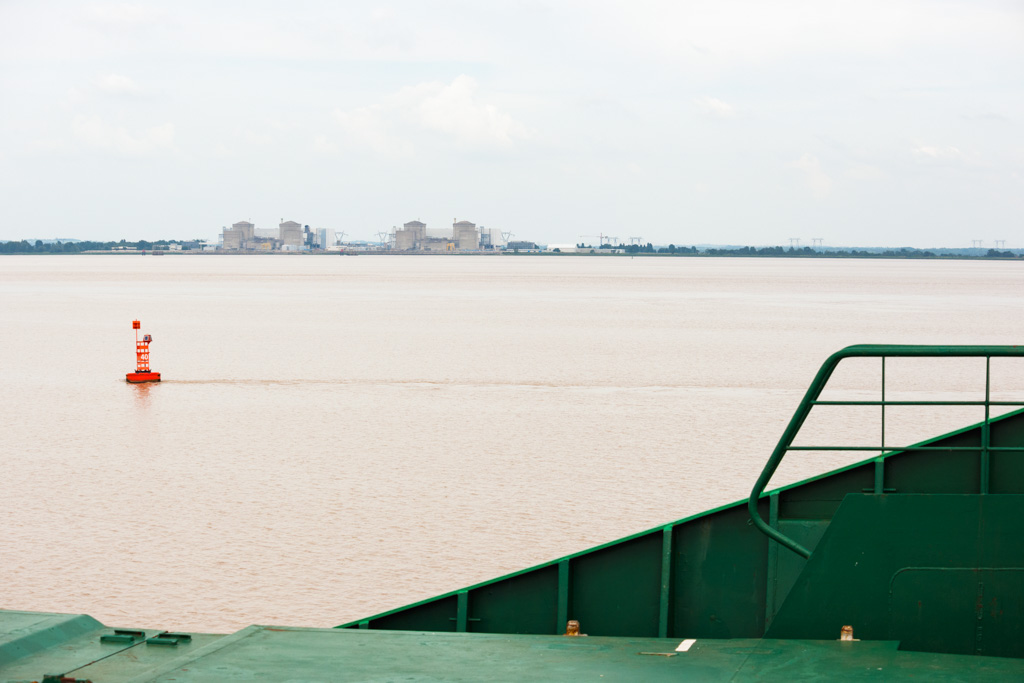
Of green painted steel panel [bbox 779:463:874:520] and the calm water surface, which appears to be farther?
the calm water surface

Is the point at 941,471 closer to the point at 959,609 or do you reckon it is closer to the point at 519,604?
the point at 959,609

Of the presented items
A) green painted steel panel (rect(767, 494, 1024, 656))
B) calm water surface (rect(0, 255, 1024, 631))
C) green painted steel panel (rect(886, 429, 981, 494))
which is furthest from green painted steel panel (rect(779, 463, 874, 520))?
calm water surface (rect(0, 255, 1024, 631))

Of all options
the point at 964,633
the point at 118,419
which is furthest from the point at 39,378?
the point at 964,633

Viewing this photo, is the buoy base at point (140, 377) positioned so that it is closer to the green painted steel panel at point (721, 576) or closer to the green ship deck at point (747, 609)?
the green ship deck at point (747, 609)

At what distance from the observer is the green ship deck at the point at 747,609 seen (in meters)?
5.14

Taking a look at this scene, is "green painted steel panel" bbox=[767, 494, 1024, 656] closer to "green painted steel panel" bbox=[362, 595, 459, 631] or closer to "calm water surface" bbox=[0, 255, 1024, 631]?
"green painted steel panel" bbox=[362, 595, 459, 631]

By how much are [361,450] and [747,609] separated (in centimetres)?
1421

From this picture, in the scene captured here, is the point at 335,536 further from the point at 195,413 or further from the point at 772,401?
the point at 772,401

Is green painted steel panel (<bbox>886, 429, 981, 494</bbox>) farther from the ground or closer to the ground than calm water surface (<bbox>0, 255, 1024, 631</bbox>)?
farther from the ground

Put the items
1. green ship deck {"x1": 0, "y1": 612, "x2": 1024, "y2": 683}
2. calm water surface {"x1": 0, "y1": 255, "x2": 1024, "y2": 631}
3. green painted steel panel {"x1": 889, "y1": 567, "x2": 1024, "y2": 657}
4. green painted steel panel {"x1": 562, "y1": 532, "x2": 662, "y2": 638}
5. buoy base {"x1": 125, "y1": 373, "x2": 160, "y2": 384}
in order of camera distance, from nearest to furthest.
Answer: green ship deck {"x1": 0, "y1": 612, "x2": 1024, "y2": 683} → green painted steel panel {"x1": 889, "y1": 567, "x2": 1024, "y2": 657} → green painted steel panel {"x1": 562, "y1": 532, "x2": 662, "y2": 638} → calm water surface {"x1": 0, "y1": 255, "x2": 1024, "y2": 631} → buoy base {"x1": 125, "y1": 373, "x2": 160, "y2": 384}

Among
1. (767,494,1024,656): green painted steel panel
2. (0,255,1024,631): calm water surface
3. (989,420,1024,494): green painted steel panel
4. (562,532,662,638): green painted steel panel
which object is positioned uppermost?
(989,420,1024,494): green painted steel panel

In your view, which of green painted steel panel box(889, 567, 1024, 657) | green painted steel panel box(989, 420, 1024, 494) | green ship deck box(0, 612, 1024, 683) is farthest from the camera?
green painted steel panel box(989, 420, 1024, 494)

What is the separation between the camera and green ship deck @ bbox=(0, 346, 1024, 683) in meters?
5.14

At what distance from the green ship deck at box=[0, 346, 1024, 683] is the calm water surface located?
478 centimetres
